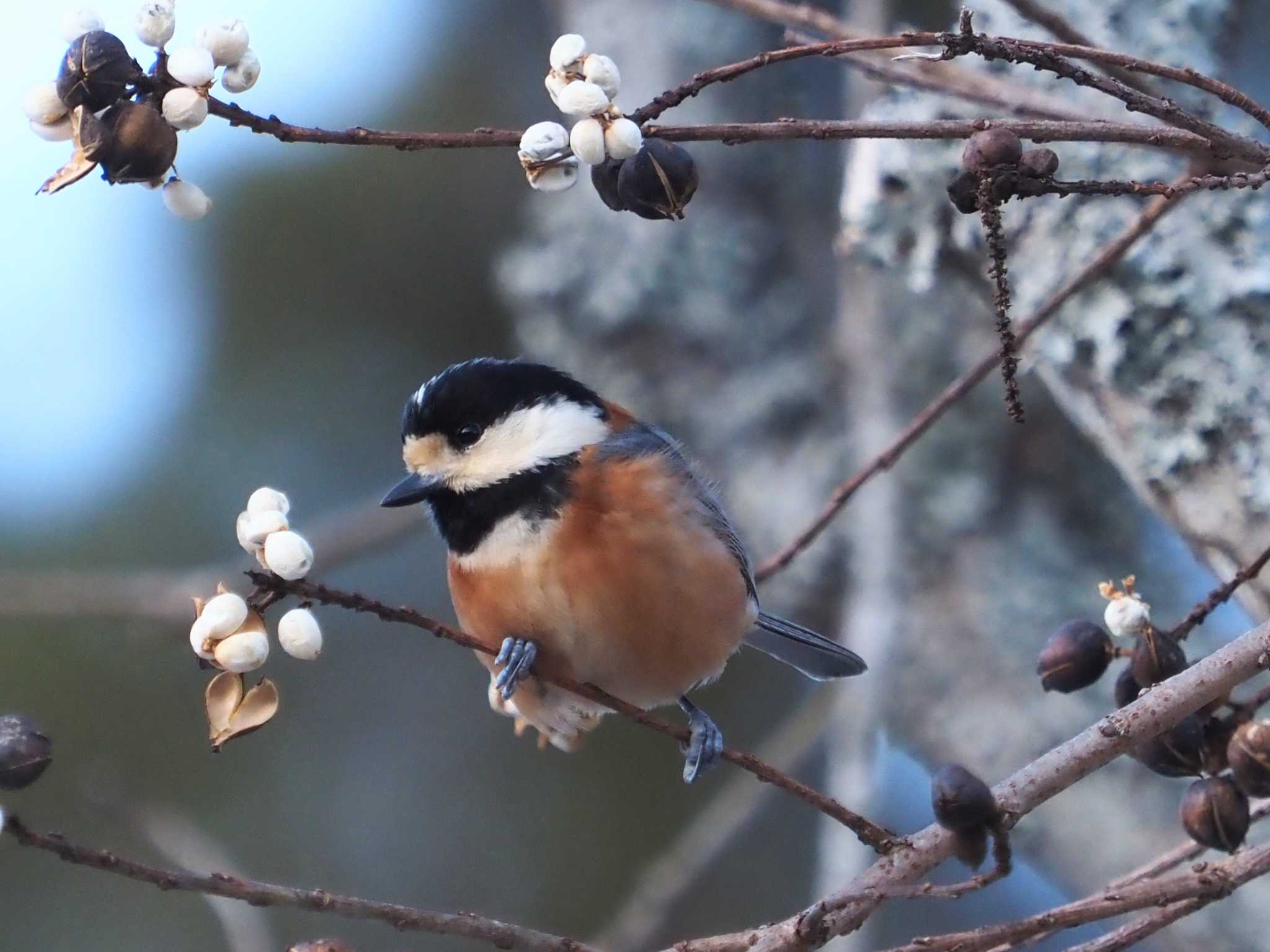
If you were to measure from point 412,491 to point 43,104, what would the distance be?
0.78m

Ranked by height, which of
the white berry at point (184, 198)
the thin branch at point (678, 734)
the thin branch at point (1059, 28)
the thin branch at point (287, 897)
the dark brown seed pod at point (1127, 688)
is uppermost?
the thin branch at point (1059, 28)

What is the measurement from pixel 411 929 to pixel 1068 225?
136 centimetres

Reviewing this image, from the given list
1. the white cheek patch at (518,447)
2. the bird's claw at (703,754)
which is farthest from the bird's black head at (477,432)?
the bird's claw at (703,754)

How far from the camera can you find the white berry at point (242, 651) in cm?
108

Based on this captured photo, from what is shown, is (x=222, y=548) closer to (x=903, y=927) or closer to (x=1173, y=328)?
(x=903, y=927)

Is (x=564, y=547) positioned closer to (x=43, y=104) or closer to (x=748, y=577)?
(x=748, y=577)

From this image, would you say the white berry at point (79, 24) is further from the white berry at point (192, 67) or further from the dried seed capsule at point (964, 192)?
the dried seed capsule at point (964, 192)

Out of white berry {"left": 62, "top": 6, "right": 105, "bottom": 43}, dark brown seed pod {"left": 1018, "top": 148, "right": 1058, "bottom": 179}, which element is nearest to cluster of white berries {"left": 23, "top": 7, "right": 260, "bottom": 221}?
white berry {"left": 62, "top": 6, "right": 105, "bottom": 43}

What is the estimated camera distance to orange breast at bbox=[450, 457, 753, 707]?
67.3 inches

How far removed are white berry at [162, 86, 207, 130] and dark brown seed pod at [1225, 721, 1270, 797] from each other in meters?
0.99

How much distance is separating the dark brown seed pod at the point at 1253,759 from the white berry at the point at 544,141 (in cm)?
76

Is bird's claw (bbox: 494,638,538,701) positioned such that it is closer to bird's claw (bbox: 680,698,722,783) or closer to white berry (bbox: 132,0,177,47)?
bird's claw (bbox: 680,698,722,783)

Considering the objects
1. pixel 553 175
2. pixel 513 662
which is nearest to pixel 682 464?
pixel 513 662

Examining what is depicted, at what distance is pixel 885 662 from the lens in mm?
2074
